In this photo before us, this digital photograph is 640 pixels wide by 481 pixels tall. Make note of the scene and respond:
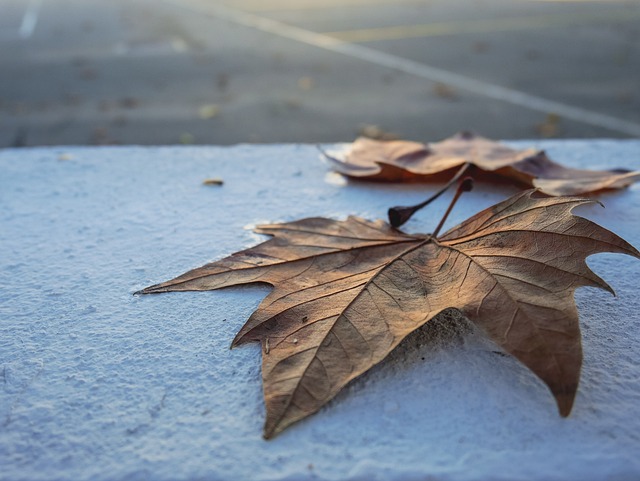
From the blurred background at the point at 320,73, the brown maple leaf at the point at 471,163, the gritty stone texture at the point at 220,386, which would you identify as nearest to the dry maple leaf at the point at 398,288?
the gritty stone texture at the point at 220,386

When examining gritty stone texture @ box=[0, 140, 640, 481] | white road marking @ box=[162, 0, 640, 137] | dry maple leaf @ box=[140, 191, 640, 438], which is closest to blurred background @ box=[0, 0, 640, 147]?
white road marking @ box=[162, 0, 640, 137]

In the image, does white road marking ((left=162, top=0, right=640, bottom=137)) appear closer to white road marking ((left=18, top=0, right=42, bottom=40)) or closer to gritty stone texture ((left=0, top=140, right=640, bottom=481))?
white road marking ((left=18, top=0, right=42, bottom=40))

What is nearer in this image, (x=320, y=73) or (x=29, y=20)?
(x=320, y=73)

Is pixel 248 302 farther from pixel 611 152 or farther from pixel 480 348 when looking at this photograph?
pixel 611 152

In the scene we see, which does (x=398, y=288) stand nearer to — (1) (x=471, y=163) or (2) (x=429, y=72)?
(1) (x=471, y=163)

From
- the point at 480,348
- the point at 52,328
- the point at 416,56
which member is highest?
the point at 480,348

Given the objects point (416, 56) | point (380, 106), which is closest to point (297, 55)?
point (416, 56)

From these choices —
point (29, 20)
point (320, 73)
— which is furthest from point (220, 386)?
point (29, 20)
